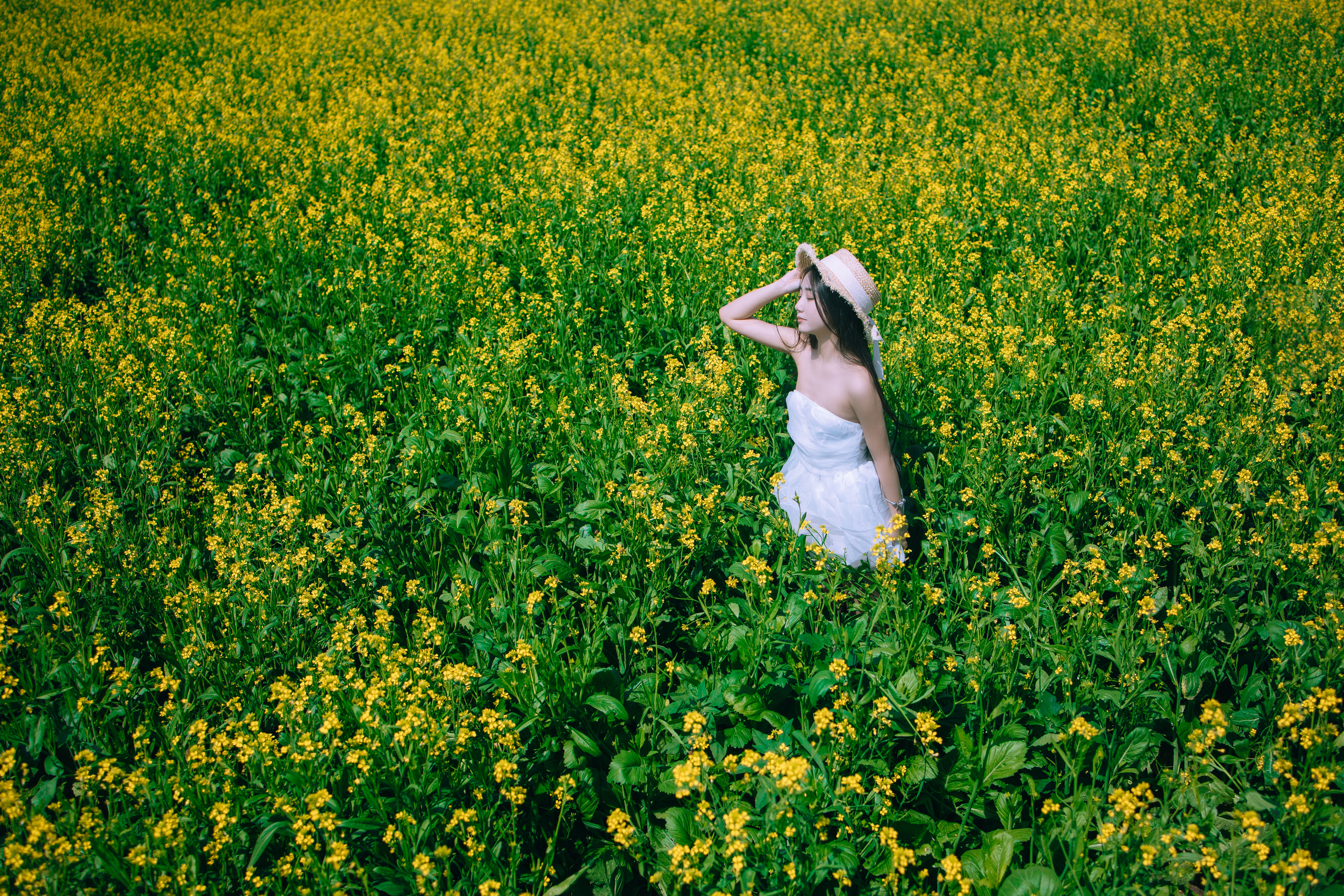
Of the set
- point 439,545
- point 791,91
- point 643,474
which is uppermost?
point 791,91

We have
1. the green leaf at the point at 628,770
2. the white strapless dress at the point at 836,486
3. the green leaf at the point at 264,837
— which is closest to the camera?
the green leaf at the point at 264,837

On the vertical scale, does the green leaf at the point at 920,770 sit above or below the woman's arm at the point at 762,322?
below

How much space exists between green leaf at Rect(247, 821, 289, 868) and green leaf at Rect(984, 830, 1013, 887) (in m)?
2.29

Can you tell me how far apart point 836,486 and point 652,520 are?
3.37 ft

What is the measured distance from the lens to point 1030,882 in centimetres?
246

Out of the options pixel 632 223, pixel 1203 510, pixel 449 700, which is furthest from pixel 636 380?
pixel 1203 510

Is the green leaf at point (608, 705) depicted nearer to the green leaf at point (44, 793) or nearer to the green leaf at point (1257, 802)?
the green leaf at point (44, 793)

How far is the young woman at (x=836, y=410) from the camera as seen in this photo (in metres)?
3.78

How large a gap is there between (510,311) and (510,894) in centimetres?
417

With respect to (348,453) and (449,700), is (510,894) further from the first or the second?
(348,453)

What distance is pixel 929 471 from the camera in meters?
4.27

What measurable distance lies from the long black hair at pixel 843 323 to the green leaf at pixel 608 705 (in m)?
1.90

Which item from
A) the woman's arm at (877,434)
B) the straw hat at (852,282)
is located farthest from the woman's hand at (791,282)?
the woman's arm at (877,434)

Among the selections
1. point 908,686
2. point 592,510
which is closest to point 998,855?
point 908,686
